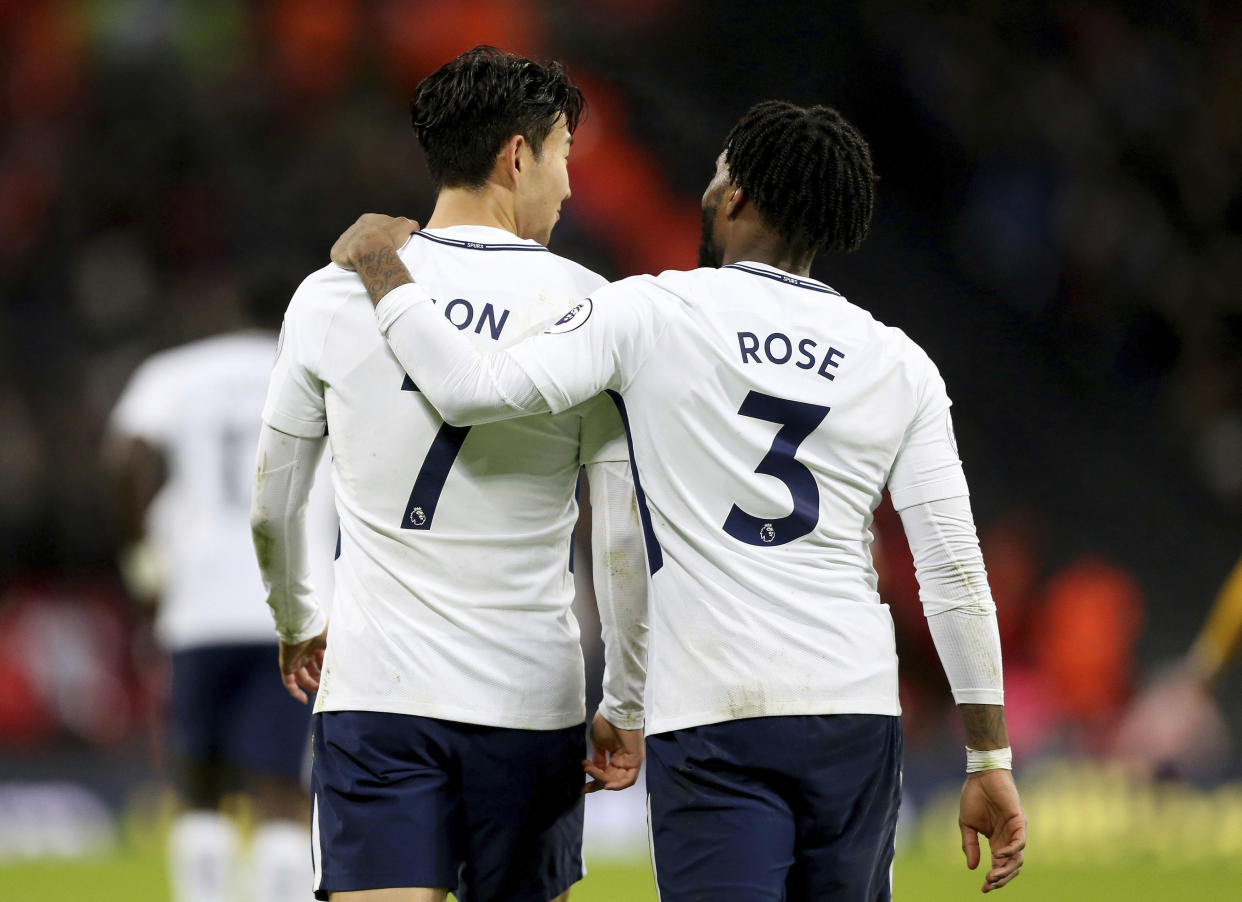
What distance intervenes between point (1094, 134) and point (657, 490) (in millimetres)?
9330

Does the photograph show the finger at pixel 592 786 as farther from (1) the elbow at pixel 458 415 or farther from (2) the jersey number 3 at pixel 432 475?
(1) the elbow at pixel 458 415

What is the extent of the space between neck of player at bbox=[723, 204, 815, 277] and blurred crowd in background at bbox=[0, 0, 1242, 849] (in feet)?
21.4

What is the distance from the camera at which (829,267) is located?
9.86 meters

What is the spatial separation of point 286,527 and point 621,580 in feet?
2.12

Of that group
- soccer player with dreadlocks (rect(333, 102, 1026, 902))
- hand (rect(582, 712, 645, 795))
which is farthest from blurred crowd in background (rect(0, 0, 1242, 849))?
soccer player with dreadlocks (rect(333, 102, 1026, 902))

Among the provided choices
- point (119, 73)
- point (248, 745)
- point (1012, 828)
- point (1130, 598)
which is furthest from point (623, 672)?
point (119, 73)

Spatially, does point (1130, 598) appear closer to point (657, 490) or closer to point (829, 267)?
point (829, 267)

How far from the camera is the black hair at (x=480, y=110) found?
8.72 ft

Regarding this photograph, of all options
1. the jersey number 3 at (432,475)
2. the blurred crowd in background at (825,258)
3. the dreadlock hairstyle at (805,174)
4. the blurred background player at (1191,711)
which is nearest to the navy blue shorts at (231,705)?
the jersey number 3 at (432,475)

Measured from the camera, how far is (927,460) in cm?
251

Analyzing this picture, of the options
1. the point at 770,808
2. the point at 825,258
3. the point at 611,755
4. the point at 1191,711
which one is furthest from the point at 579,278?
the point at 825,258

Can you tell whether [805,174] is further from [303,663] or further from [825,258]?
[825,258]

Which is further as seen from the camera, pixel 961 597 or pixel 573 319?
pixel 961 597

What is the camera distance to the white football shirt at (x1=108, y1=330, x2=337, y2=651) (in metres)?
4.39
